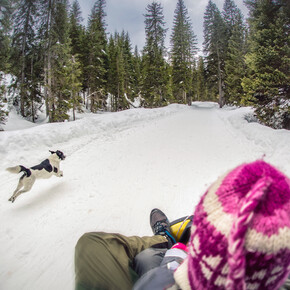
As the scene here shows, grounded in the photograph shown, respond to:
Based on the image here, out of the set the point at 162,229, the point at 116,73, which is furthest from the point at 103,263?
the point at 116,73

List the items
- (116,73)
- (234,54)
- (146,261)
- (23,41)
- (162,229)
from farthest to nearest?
1. (116,73)
2. (234,54)
3. (23,41)
4. (162,229)
5. (146,261)

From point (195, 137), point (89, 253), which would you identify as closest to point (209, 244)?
point (89, 253)

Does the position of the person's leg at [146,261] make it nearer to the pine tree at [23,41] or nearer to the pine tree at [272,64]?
the pine tree at [272,64]

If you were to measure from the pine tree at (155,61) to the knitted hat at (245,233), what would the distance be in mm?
22586

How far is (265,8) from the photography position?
8.30 m

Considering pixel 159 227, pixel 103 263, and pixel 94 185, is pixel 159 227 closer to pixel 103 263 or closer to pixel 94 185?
pixel 103 263

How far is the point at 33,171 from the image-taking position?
299cm

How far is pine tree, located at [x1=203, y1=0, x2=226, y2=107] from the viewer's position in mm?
24766

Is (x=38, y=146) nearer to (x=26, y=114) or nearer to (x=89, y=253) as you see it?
(x=89, y=253)

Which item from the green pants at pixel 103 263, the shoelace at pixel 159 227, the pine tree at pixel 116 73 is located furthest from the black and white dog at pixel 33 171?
the pine tree at pixel 116 73

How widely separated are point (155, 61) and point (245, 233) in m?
23.8

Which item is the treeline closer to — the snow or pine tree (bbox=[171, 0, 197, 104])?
pine tree (bbox=[171, 0, 197, 104])

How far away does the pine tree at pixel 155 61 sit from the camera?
22.2 meters

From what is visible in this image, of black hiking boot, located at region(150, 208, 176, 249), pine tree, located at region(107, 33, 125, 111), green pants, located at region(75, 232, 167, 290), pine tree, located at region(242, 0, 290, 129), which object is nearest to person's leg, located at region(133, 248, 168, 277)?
green pants, located at region(75, 232, 167, 290)
